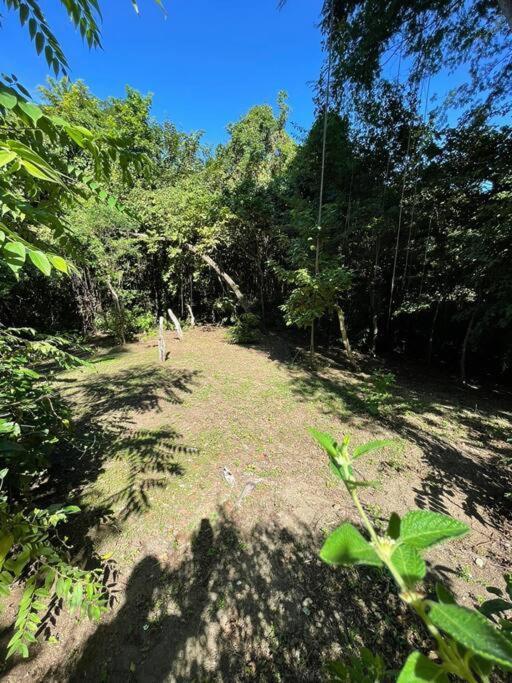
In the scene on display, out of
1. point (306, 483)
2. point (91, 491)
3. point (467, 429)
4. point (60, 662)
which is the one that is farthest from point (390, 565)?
point (467, 429)

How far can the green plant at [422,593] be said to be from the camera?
0.27 m

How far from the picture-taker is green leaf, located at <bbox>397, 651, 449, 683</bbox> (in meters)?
0.32

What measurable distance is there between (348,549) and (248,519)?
7.84 ft

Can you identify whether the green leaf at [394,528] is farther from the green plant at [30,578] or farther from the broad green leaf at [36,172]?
the green plant at [30,578]

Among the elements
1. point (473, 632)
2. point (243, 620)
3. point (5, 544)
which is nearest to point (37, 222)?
point (5, 544)

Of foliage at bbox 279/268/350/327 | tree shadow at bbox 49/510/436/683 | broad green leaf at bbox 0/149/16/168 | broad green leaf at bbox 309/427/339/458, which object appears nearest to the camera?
broad green leaf at bbox 309/427/339/458

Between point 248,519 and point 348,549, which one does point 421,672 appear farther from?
point 248,519

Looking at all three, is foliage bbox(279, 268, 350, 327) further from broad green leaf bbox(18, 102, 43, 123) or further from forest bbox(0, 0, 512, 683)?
broad green leaf bbox(18, 102, 43, 123)

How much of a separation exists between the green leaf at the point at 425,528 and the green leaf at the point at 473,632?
0.33ft

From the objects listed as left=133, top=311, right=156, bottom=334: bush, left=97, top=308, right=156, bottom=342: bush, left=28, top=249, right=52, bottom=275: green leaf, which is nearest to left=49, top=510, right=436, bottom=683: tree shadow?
left=28, top=249, right=52, bottom=275: green leaf

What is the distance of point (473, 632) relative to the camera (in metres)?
0.28

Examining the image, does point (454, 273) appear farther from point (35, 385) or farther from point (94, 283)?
point (94, 283)

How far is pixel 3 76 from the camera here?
86 centimetres

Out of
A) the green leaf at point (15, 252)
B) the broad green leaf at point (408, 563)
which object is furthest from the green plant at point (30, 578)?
the broad green leaf at point (408, 563)
